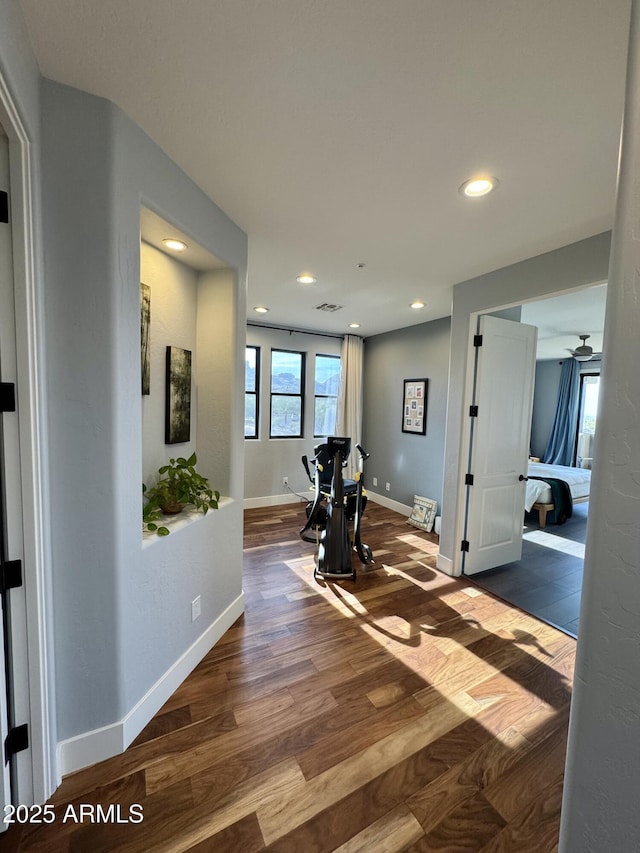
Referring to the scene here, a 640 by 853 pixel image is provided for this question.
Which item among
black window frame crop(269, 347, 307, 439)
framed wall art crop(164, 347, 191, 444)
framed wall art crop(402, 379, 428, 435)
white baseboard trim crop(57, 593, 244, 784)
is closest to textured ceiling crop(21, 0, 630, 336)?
framed wall art crop(164, 347, 191, 444)

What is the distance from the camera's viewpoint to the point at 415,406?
15.5 feet

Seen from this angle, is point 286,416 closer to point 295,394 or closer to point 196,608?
point 295,394

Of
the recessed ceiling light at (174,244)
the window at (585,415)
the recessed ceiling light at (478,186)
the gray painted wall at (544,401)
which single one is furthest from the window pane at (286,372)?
the window at (585,415)

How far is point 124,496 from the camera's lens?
4.57ft

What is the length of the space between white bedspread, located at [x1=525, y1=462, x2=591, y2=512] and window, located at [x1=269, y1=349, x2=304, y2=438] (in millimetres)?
3258

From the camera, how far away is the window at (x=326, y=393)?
5395mm

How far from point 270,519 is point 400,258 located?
3.35 m

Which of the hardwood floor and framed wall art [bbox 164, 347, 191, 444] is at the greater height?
framed wall art [bbox 164, 347, 191, 444]

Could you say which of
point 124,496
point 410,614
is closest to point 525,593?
point 410,614

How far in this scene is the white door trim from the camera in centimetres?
110

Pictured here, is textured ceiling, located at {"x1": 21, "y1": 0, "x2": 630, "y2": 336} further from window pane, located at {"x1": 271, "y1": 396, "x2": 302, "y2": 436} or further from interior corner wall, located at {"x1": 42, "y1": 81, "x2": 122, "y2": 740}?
window pane, located at {"x1": 271, "y1": 396, "x2": 302, "y2": 436}

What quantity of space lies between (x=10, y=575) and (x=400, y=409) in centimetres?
448

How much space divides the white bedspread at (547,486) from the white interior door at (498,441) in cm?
144

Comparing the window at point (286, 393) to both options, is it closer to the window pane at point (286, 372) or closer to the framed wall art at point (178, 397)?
the window pane at point (286, 372)
